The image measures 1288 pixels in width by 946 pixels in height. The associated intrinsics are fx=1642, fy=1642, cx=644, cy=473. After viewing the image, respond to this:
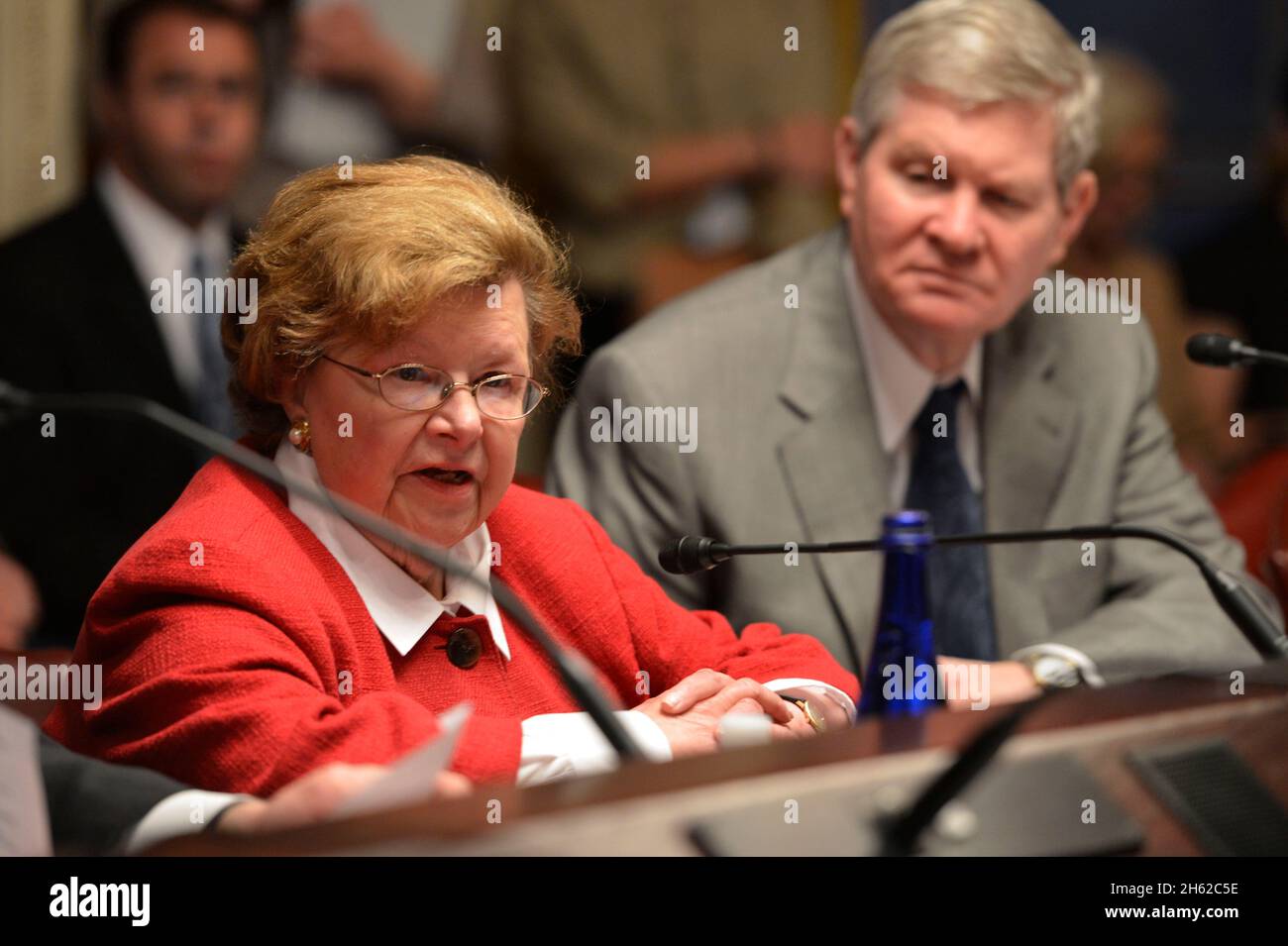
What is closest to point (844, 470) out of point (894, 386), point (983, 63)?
point (894, 386)

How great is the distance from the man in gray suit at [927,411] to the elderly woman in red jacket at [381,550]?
52cm

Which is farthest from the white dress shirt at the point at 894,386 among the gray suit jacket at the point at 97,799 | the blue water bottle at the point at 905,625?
the gray suit jacket at the point at 97,799

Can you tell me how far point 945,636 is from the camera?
250cm

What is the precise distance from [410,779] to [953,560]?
1.58 m

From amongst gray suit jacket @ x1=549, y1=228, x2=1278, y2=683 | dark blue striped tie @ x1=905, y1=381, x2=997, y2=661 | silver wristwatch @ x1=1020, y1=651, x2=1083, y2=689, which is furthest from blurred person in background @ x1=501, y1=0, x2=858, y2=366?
silver wristwatch @ x1=1020, y1=651, x2=1083, y2=689

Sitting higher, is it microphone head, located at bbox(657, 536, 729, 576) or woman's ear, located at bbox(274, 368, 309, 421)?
woman's ear, located at bbox(274, 368, 309, 421)

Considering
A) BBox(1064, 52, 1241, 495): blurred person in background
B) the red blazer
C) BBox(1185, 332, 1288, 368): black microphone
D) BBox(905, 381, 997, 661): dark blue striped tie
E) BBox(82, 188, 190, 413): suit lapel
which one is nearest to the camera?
the red blazer

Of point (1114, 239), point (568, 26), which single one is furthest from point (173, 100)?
point (1114, 239)

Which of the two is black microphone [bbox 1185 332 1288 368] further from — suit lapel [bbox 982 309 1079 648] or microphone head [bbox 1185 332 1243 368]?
suit lapel [bbox 982 309 1079 648]

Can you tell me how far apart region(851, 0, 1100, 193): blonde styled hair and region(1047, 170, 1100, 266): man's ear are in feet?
0.13

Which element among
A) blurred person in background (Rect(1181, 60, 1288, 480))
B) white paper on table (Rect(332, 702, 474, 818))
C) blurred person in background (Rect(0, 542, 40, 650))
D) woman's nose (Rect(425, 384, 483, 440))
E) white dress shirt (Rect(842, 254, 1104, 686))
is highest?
blurred person in background (Rect(1181, 60, 1288, 480))

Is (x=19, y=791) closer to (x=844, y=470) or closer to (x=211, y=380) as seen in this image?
(x=844, y=470)

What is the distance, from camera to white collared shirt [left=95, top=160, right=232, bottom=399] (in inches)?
127
